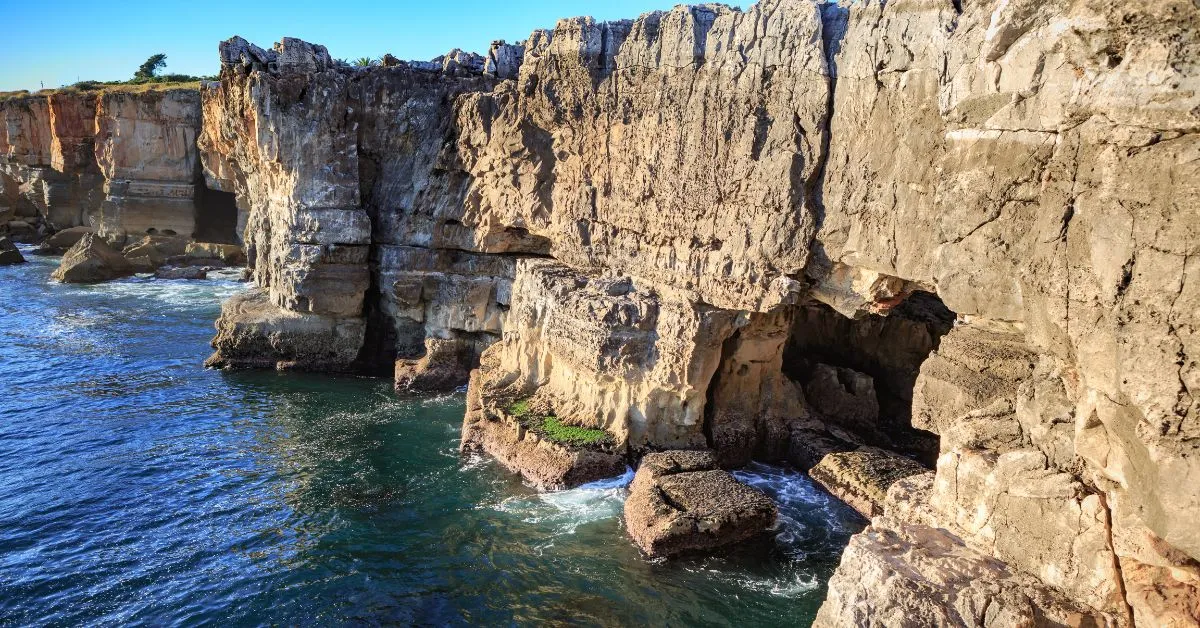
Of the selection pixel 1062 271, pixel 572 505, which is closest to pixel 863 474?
pixel 572 505

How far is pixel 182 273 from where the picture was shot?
46281 millimetres

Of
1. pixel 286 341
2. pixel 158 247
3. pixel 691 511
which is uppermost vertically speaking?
pixel 158 247

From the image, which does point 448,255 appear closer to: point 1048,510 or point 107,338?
point 107,338

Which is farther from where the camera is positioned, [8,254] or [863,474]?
[8,254]

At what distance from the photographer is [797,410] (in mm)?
20781

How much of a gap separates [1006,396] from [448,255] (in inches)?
809

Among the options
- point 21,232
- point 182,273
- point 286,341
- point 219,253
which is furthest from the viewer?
point 21,232

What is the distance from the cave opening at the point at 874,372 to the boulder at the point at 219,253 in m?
39.4

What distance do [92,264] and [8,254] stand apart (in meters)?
10.3

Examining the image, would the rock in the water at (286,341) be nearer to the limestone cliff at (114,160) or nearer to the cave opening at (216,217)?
the limestone cliff at (114,160)

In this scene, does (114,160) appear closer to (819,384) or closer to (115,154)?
(115,154)

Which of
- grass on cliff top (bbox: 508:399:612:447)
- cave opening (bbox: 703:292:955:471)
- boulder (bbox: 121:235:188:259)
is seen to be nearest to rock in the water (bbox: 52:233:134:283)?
boulder (bbox: 121:235:188:259)

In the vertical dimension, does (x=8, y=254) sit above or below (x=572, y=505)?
above

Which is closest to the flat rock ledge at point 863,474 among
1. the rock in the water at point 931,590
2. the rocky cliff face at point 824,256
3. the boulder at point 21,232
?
the rocky cliff face at point 824,256
